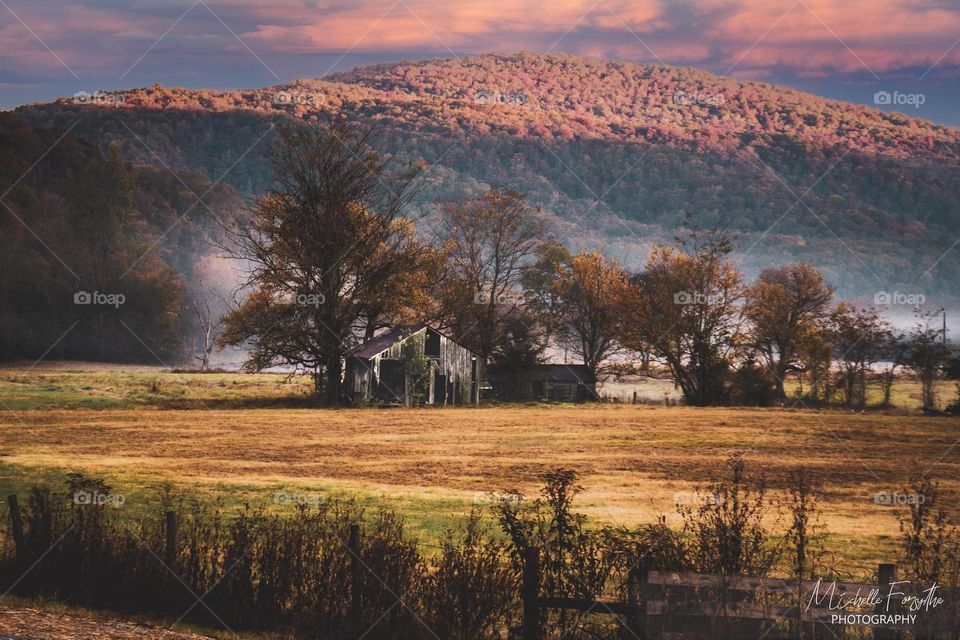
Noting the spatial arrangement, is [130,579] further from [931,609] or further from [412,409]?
[412,409]

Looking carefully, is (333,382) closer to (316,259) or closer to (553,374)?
(316,259)

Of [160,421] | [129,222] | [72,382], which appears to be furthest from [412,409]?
[129,222]

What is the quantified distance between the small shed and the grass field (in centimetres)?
583

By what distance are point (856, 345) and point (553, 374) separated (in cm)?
2369

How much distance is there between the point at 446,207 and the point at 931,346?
40.5m

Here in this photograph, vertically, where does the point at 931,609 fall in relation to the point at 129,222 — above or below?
below

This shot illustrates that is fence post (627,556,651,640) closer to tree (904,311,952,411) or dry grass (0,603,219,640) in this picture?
dry grass (0,603,219,640)

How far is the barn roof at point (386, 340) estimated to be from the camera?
62344 millimetres

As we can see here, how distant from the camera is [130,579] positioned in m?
16.3

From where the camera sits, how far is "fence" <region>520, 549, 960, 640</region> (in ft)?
40.2

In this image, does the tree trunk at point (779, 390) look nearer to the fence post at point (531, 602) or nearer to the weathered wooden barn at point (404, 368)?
the weathered wooden barn at point (404, 368)

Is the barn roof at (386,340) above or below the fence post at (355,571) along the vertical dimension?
above

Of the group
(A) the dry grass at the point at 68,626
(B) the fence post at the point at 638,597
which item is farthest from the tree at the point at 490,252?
(B) the fence post at the point at 638,597

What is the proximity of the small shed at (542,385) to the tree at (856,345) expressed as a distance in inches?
730
